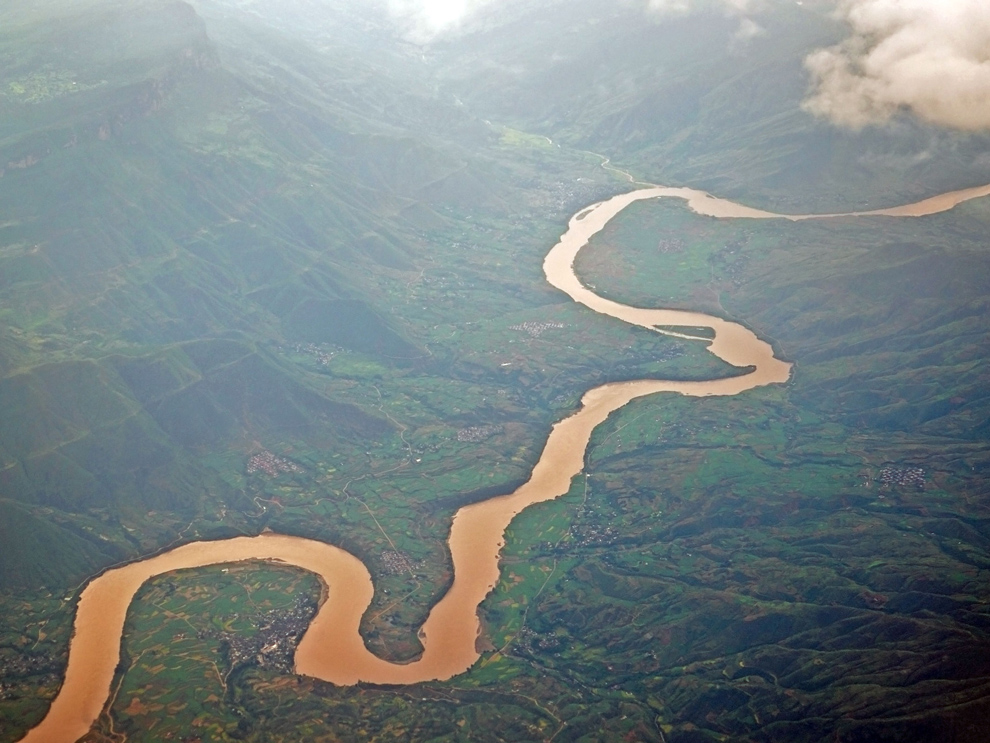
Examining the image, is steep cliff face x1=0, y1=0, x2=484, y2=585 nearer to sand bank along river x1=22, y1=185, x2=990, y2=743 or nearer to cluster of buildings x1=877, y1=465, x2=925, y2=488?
sand bank along river x1=22, y1=185, x2=990, y2=743

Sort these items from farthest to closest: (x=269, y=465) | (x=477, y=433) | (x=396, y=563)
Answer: (x=477, y=433)
(x=269, y=465)
(x=396, y=563)

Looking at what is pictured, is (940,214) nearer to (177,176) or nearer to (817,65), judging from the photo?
(817,65)

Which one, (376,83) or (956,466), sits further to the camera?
(376,83)

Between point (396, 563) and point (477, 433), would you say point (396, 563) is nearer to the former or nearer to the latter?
point (396, 563)

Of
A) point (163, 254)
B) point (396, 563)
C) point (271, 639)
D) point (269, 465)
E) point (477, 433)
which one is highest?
point (163, 254)

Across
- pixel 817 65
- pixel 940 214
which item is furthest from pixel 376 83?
pixel 940 214

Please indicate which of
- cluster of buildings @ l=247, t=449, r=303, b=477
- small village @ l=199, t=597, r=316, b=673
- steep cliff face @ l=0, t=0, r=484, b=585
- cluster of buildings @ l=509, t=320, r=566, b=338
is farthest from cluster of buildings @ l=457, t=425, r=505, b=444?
small village @ l=199, t=597, r=316, b=673

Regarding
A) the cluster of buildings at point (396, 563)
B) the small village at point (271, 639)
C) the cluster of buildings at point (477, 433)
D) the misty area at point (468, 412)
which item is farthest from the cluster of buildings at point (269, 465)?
the small village at point (271, 639)

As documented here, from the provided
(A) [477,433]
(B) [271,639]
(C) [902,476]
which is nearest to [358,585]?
(B) [271,639]
